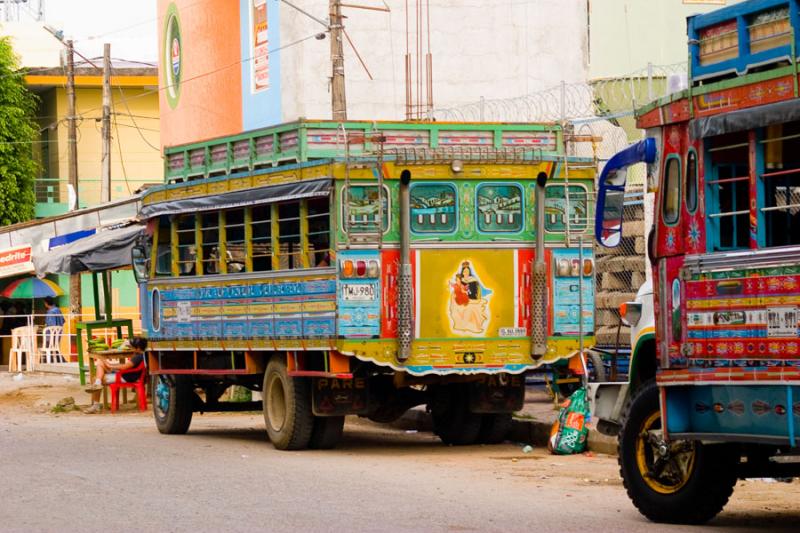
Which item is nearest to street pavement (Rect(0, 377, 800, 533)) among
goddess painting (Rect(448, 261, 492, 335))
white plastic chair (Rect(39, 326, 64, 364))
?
goddess painting (Rect(448, 261, 492, 335))

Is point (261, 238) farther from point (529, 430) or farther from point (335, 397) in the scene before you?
point (529, 430)

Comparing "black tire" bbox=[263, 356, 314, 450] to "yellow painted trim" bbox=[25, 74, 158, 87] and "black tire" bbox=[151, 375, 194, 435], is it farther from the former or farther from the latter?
"yellow painted trim" bbox=[25, 74, 158, 87]

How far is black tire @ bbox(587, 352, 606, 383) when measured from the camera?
1939 centimetres

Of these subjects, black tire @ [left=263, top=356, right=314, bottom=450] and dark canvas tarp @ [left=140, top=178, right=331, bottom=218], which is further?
black tire @ [left=263, top=356, right=314, bottom=450]

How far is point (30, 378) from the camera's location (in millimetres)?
34656

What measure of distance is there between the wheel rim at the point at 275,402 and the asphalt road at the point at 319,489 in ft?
1.20

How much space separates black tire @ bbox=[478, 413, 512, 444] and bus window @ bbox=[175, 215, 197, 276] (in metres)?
3.89

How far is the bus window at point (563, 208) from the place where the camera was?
55.7 feet

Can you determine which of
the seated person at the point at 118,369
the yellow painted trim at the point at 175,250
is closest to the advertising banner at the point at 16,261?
the seated person at the point at 118,369

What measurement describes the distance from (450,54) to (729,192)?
2543 cm

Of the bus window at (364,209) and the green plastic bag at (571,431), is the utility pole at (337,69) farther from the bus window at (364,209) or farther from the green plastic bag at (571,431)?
the green plastic bag at (571,431)

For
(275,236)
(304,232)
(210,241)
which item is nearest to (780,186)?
(304,232)

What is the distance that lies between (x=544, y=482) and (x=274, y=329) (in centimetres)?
441

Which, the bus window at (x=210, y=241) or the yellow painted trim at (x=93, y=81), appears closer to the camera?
the bus window at (x=210, y=241)
